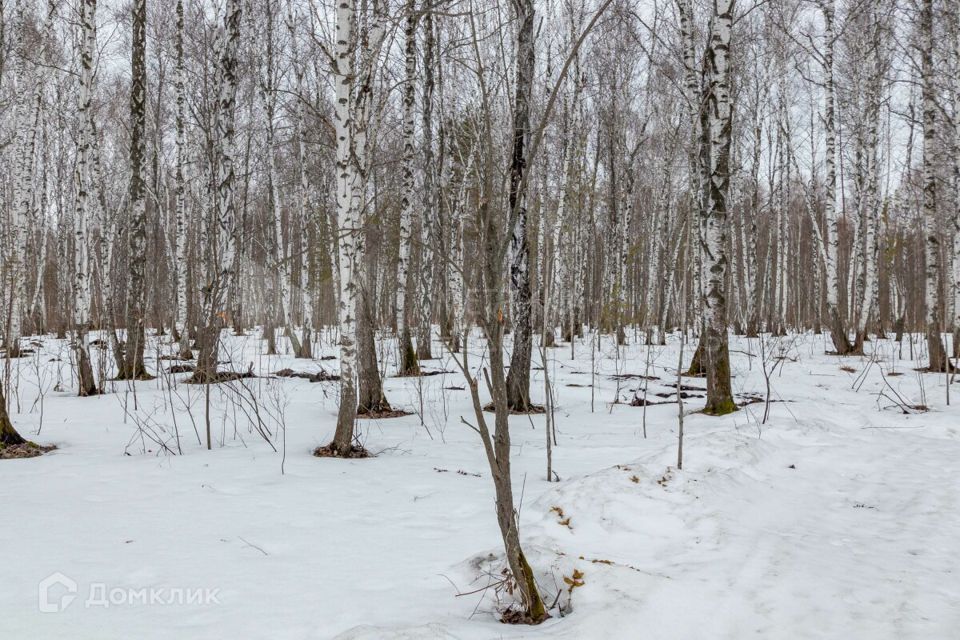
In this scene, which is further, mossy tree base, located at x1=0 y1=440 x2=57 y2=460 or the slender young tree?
the slender young tree

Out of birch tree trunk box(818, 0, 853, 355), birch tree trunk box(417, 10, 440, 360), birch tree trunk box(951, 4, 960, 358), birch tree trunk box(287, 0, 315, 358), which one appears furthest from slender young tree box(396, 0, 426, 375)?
birch tree trunk box(818, 0, 853, 355)

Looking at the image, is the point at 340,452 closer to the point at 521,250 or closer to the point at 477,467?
the point at 477,467

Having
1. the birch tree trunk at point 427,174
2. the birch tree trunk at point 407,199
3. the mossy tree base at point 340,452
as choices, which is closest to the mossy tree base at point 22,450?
the mossy tree base at point 340,452

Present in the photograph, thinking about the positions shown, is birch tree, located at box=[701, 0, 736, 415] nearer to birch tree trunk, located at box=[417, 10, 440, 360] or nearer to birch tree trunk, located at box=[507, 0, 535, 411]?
birch tree trunk, located at box=[507, 0, 535, 411]

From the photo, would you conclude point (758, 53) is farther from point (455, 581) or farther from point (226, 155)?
point (455, 581)

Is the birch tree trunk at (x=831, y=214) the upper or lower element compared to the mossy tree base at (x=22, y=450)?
upper

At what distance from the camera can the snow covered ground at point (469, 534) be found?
2152 millimetres

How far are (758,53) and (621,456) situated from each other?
671 inches

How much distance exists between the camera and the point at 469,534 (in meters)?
3.13

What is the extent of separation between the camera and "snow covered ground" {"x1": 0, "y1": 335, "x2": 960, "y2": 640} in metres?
2.15

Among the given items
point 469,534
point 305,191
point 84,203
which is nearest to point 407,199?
point 84,203

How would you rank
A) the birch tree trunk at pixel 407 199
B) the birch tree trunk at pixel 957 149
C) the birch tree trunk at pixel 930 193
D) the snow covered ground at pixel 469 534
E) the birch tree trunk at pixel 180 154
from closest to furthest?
1. the snow covered ground at pixel 469 534
2. the birch tree trunk at pixel 957 149
3. the birch tree trunk at pixel 930 193
4. the birch tree trunk at pixel 407 199
5. the birch tree trunk at pixel 180 154

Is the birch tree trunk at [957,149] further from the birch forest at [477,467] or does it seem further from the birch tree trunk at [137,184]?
the birch tree trunk at [137,184]

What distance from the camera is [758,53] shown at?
17.1 meters
